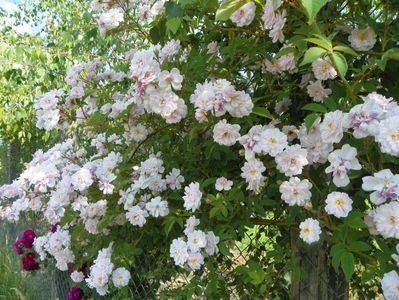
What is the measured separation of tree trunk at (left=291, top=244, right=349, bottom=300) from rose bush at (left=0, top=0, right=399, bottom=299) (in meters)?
0.08

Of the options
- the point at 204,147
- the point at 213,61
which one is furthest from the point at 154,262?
the point at 213,61

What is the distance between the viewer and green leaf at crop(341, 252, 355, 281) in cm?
121

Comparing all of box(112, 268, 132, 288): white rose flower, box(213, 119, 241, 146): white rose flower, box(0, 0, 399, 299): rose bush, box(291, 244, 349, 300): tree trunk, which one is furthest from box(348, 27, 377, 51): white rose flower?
box(112, 268, 132, 288): white rose flower

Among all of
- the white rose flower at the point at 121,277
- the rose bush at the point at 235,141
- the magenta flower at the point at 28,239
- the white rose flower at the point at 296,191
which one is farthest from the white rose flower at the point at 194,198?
the magenta flower at the point at 28,239

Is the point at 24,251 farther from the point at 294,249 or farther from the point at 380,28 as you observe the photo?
the point at 380,28

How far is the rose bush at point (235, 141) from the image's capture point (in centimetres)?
122

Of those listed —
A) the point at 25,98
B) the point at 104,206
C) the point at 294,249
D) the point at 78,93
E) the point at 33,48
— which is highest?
the point at 25,98

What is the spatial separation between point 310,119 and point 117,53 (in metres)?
3.53

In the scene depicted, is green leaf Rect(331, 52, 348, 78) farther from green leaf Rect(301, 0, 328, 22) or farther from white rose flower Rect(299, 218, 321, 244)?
white rose flower Rect(299, 218, 321, 244)

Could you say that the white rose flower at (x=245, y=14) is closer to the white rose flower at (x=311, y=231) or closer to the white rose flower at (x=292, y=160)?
the white rose flower at (x=292, y=160)

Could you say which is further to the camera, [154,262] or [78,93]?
[154,262]

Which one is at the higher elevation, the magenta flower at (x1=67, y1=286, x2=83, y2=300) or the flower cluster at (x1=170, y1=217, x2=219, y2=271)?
the magenta flower at (x1=67, y1=286, x2=83, y2=300)

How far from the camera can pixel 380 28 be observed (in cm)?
142

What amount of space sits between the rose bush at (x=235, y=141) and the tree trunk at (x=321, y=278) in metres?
0.08
